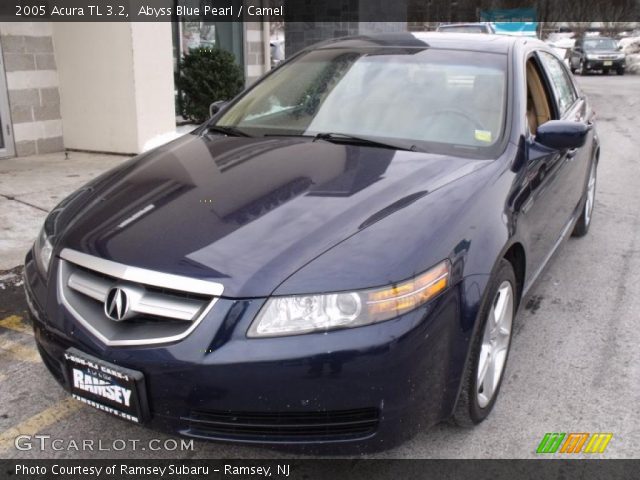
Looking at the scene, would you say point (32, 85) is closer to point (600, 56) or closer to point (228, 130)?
point (228, 130)

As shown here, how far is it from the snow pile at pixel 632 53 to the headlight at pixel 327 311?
99.4 ft

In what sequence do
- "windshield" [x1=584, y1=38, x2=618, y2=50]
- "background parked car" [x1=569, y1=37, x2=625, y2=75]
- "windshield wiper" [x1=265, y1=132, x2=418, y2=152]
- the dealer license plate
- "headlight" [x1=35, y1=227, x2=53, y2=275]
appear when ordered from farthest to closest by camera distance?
"windshield" [x1=584, y1=38, x2=618, y2=50] < "background parked car" [x1=569, y1=37, x2=625, y2=75] < "windshield wiper" [x1=265, y1=132, x2=418, y2=152] < "headlight" [x1=35, y1=227, x2=53, y2=275] < the dealer license plate

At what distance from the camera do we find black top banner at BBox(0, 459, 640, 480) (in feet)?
8.14

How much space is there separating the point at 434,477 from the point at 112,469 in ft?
4.08

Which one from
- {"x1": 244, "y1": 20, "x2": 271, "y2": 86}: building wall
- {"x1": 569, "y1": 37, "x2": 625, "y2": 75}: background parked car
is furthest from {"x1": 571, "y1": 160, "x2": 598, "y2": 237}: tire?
{"x1": 569, "y1": 37, "x2": 625, "y2": 75}: background parked car

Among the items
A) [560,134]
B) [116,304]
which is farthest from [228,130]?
[560,134]

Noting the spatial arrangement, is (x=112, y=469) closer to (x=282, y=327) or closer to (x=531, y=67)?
(x=282, y=327)

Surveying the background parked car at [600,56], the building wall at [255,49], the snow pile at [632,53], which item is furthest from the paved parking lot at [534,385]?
the snow pile at [632,53]

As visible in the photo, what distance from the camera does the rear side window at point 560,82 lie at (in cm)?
410

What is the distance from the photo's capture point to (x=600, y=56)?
2681 cm

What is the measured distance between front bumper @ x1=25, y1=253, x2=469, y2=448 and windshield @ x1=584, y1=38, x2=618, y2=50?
29083 millimetres

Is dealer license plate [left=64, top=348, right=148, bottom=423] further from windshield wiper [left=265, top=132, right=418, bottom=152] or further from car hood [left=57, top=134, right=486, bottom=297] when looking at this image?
windshield wiper [left=265, top=132, right=418, bottom=152]

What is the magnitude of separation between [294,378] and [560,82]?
3291 mm

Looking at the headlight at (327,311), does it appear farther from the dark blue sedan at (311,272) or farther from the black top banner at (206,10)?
the black top banner at (206,10)
